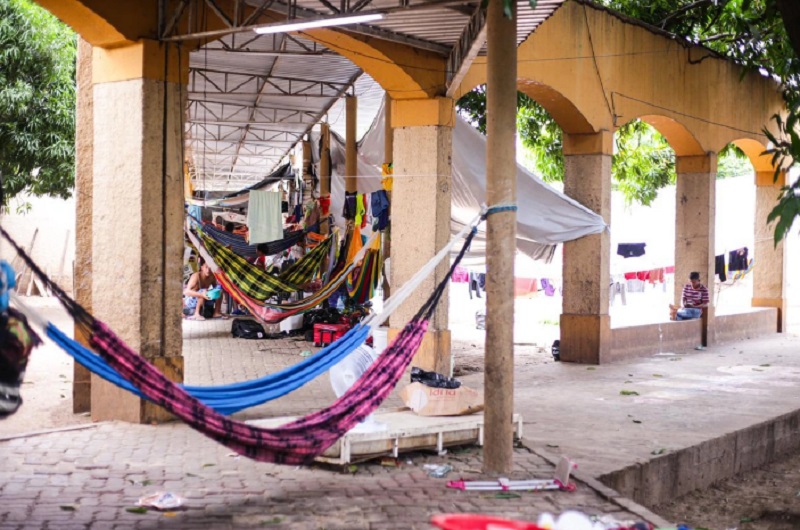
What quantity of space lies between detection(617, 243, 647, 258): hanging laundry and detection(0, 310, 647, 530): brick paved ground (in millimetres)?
9840

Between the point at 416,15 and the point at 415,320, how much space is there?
10.4 ft

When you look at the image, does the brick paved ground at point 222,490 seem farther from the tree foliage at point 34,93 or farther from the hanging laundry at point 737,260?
the hanging laundry at point 737,260

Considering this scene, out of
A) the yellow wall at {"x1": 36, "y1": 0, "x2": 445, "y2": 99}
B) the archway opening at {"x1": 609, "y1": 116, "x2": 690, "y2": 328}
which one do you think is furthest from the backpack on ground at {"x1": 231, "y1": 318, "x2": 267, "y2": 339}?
the archway opening at {"x1": 609, "y1": 116, "x2": 690, "y2": 328}

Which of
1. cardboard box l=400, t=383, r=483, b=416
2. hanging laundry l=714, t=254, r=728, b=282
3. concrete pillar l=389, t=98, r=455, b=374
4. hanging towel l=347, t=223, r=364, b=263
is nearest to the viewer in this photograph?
cardboard box l=400, t=383, r=483, b=416

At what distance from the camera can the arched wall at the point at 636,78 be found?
9344 mm

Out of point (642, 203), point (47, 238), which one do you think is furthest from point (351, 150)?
point (47, 238)

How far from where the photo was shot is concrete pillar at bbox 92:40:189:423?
6074 mm

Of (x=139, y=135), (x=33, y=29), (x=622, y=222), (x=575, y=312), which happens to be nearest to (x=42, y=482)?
(x=139, y=135)

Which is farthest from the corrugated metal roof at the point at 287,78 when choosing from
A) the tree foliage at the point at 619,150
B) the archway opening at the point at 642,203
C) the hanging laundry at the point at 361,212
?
the archway opening at the point at 642,203

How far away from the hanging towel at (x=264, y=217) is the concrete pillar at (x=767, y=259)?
7908 millimetres

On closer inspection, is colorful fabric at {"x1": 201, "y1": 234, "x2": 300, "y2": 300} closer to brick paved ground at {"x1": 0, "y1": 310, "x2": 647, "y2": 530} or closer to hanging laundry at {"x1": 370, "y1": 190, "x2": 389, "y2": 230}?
hanging laundry at {"x1": 370, "y1": 190, "x2": 389, "y2": 230}

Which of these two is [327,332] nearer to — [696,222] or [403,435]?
[696,222]

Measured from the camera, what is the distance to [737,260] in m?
14.4

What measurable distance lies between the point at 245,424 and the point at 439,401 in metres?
1.80
